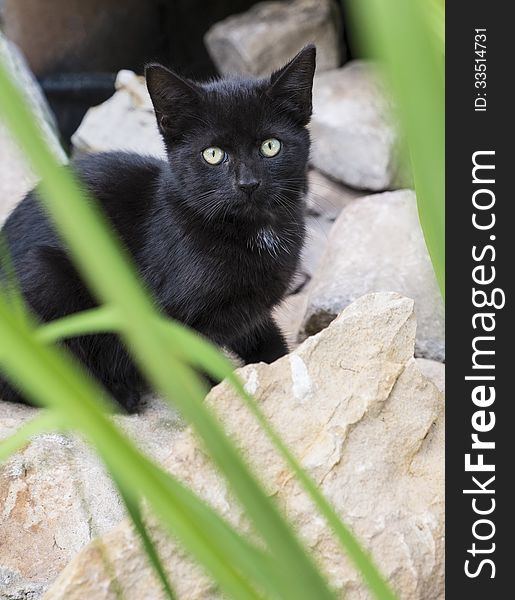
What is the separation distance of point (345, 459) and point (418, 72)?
40.2 inches

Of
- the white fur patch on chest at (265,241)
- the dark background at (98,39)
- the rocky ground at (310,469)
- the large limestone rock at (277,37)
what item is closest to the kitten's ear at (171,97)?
the white fur patch on chest at (265,241)

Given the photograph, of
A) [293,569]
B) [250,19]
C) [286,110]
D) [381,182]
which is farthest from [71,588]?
[250,19]

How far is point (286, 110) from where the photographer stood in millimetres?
2195

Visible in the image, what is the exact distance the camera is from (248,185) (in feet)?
6.77

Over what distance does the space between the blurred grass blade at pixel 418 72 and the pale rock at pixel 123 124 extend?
127 inches

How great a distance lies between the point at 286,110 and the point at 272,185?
0.21 m

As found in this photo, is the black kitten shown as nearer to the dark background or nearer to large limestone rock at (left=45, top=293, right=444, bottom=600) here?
large limestone rock at (left=45, top=293, right=444, bottom=600)

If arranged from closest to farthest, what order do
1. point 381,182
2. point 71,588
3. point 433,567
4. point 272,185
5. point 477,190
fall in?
point 477,190 → point 71,588 → point 433,567 → point 272,185 → point 381,182

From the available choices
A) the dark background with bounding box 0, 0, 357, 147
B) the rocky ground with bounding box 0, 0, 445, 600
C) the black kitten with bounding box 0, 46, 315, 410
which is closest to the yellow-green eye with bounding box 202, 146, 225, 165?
the black kitten with bounding box 0, 46, 315, 410

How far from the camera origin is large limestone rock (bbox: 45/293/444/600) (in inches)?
51.6

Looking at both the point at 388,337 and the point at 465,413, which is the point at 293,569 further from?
the point at 388,337

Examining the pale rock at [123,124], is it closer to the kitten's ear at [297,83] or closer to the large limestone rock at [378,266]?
the large limestone rock at [378,266]

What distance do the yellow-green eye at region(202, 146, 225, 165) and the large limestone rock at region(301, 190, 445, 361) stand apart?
0.64m

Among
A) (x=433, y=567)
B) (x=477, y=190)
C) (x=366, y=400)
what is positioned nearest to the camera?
(x=477, y=190)
